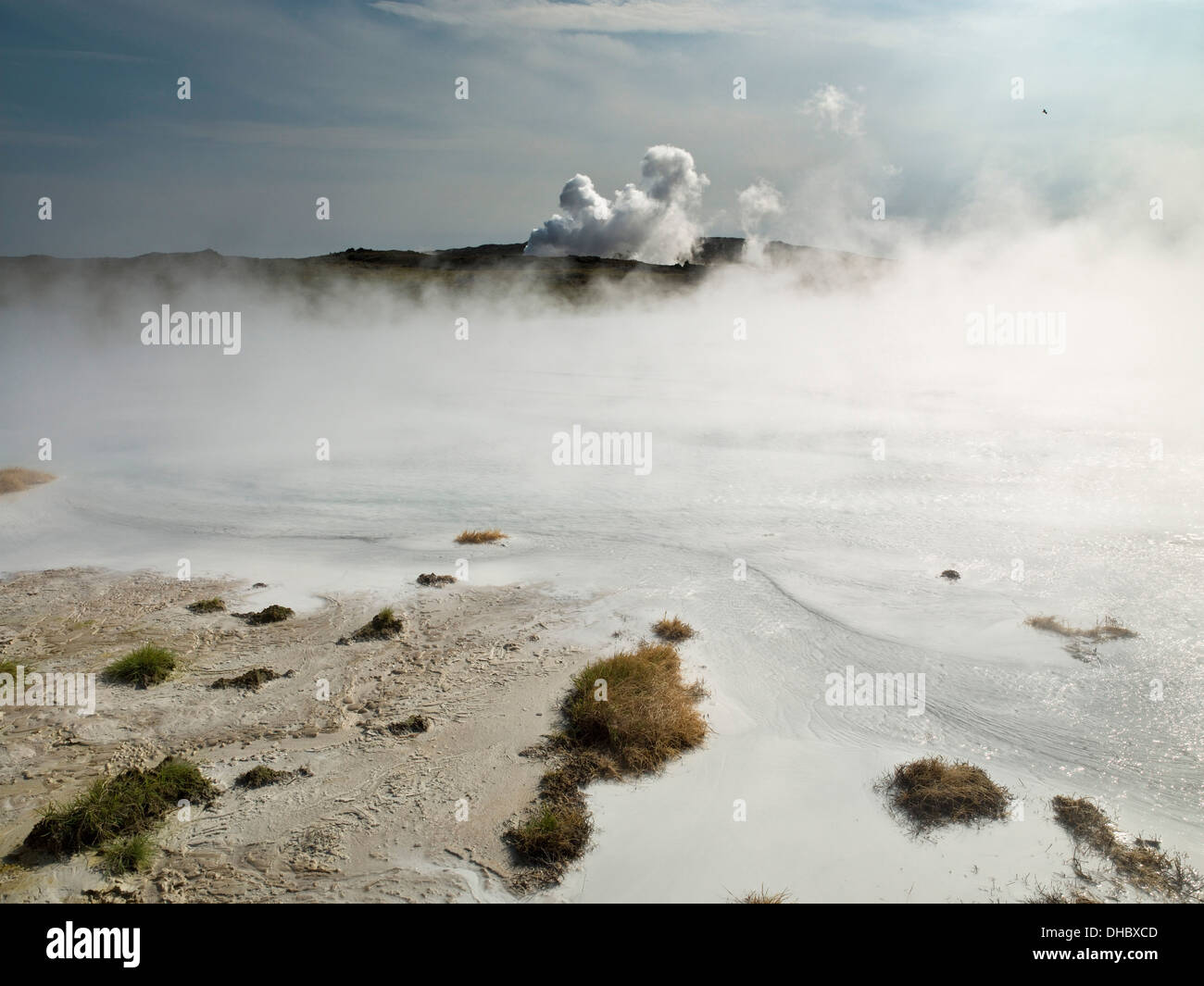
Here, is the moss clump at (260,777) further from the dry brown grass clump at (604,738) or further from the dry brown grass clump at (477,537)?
the dry brown grass clump at (477,537)

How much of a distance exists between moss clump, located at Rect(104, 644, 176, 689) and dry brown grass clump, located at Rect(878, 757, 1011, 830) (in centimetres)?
754

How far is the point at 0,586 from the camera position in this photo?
37.5ft

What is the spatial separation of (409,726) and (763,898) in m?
3.77

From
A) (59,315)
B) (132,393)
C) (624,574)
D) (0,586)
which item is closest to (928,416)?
(624,574)

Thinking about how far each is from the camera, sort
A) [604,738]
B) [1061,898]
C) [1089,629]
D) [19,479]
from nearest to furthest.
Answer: [1061,898] → [604,738] → [1089,629] → [19,479]

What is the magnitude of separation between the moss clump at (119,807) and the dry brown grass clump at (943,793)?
5.84 meters

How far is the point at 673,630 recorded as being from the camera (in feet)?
32.1

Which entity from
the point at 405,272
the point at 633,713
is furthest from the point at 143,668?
the point at 405,272

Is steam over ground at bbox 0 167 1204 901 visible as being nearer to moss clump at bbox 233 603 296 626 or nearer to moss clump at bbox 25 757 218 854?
moss clump at bbox 233 603 296 626

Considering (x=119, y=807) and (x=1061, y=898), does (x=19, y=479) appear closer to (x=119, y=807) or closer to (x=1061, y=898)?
(x=119, y=807)

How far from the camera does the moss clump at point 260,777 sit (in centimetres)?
678

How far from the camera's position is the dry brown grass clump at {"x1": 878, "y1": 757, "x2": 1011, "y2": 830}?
6434mm
